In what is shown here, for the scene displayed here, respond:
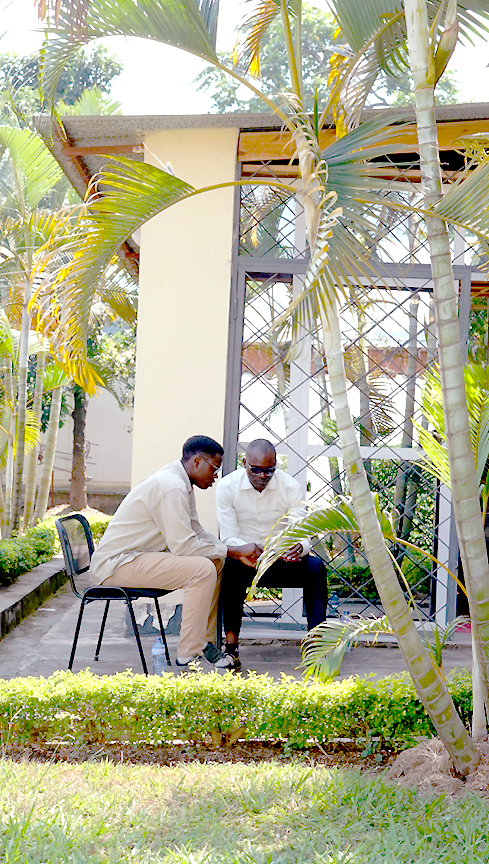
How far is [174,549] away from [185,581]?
0.18 meters

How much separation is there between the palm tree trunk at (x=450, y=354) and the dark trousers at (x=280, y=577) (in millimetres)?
1892

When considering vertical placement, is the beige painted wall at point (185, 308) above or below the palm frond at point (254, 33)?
below

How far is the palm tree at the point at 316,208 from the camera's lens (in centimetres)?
264

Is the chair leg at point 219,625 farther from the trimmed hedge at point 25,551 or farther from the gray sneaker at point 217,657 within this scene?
the trimmed hedge at point 25,551

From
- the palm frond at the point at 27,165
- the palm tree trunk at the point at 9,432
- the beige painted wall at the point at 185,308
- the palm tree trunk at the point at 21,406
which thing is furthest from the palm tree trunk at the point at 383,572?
the palm tree trunk at the point at 9,432

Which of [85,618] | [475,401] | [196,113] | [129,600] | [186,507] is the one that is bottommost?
[85,618]

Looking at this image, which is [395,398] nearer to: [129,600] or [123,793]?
[129,600]

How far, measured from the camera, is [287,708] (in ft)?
11.2

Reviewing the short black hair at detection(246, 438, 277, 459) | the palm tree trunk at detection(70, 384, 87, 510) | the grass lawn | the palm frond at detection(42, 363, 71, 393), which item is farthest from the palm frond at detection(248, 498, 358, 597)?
the palm tree trunk at detection(70, 384, 87, 510)

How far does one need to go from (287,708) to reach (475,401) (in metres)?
1.50

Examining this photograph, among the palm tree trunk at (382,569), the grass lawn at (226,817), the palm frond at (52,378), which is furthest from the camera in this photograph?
the palm frond at (52,378)

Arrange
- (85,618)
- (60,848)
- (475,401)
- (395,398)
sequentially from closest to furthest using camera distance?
(60,848), (475,401), (85,618), (395,398)

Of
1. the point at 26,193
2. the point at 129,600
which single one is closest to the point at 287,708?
the point at 129,600

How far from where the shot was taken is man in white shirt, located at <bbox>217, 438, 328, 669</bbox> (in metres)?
4.70
